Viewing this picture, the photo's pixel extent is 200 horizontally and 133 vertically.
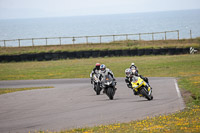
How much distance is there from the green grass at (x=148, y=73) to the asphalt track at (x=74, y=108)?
2.84ft

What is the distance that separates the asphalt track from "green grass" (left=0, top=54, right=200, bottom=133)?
87cm

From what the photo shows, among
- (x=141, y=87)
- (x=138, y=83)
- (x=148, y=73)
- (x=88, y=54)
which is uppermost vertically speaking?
(x=88, y=54)

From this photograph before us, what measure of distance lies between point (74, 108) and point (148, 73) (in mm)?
17152

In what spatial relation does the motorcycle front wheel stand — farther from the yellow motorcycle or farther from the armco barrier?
the armco barrier

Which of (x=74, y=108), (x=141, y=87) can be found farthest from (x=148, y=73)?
(x=74, y=108)

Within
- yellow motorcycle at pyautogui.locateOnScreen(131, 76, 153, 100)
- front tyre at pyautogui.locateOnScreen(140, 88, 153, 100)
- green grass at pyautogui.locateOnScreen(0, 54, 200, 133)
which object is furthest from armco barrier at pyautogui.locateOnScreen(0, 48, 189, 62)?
front tyre at pyautogui.locateOnScreen(140, 88, 153, 100)

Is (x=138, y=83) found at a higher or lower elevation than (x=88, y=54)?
lower

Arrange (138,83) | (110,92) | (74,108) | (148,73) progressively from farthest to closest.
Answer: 1. (148,73)
2. (110,92)
3. (138,83)
4. (74,108)

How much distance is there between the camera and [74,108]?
14453 mm

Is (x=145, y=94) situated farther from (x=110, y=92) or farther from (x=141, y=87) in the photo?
(x=110, y=92)

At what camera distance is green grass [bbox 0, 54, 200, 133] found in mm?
10094

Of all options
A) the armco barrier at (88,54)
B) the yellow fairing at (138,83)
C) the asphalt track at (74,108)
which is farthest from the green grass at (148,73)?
the yellow fairing at (138,83)

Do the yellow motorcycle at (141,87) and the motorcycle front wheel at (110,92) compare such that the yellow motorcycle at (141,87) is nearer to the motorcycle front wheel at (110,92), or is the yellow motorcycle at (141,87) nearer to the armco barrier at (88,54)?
the motorcycle front wheel at (110,92)

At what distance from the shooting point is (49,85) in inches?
1026
